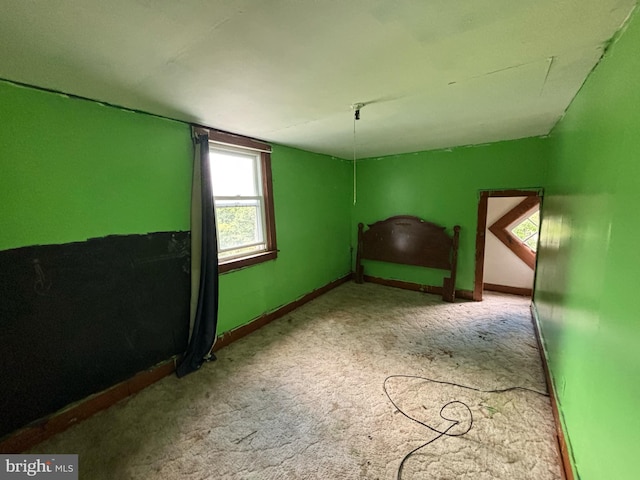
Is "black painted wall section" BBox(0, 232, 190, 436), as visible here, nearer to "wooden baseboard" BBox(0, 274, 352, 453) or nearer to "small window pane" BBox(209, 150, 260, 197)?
"wooden baseboard" BBox(0, 274, 352, 453)

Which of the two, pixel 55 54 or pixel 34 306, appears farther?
pixel 34 306

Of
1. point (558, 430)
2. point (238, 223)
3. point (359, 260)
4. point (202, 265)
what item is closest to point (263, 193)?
point (238, 223)

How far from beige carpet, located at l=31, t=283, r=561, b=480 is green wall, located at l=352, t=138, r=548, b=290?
1390 millimetres

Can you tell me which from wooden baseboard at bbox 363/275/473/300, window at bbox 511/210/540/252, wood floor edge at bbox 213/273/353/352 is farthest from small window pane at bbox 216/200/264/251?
window at bbox 511/210/540/252

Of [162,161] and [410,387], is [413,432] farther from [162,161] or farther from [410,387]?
[162,161]

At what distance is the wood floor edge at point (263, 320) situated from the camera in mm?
2604

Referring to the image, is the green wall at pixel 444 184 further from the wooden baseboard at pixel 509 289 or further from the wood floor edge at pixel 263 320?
the wood floor edge at pixel 263 320

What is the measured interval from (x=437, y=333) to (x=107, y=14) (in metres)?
3.30

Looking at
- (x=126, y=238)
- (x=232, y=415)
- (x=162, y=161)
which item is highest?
(x=162, y=161)

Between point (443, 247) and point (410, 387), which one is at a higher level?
point (443, 247)

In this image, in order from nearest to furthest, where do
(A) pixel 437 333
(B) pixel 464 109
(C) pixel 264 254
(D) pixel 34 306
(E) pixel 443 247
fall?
(D) pixel 34 306 → (B) pixel 464 109 → (A) pixel 437 333 → (C) pixel 264 254 → (E) pixel 443 247

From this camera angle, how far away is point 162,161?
208cm

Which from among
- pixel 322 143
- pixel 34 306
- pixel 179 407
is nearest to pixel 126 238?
pixel 34 306

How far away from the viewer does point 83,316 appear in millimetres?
1715
